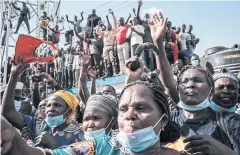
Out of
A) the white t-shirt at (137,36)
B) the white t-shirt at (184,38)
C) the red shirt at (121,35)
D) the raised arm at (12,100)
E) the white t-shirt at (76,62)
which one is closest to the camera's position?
the raised arm at (12,100)

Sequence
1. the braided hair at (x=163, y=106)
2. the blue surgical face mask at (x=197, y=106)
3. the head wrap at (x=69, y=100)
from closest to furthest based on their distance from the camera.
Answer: the braided hair at (x=163, y=106)
the blue surgical face mask at (x=197, y=106)
the head wrap at (x=69, y=100)

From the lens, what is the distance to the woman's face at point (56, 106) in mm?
3149

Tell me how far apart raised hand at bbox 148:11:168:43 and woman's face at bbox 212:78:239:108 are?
67cm

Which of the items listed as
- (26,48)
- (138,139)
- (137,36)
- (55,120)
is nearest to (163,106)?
(138,139)

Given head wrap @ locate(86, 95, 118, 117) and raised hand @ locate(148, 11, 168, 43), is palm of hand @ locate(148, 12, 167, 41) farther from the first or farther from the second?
head wrap @ locate(86, 95, 118, 117)

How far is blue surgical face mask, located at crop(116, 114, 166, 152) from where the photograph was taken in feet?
5.68

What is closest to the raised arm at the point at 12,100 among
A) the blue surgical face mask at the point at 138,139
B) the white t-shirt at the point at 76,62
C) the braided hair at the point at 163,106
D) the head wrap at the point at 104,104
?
the head wrap at the point at 104,104

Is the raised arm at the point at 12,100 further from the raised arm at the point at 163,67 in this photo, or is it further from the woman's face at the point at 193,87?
the woman's face at the point at 193,87

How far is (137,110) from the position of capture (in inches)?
71.4

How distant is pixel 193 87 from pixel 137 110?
2.73 ft

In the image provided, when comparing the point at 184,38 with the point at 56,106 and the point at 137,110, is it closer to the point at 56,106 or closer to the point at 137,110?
the point at 56,106

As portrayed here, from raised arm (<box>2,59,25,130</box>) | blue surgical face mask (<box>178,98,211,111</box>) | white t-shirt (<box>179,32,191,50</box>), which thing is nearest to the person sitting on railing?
white t-shirt (<box>179,32,191,50</box>)

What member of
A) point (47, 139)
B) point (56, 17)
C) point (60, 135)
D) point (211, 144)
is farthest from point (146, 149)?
A: point (56, 17)

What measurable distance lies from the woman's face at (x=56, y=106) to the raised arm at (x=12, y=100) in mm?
276
